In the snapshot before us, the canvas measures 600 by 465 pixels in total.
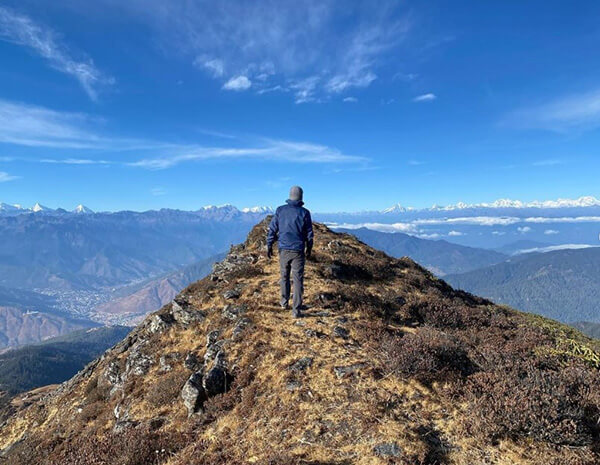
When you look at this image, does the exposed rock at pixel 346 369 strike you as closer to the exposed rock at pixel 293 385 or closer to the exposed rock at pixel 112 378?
the exposed rock at pixel 293 385

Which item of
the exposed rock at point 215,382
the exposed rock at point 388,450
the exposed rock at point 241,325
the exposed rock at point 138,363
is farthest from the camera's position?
the exposed rock at point 138,363

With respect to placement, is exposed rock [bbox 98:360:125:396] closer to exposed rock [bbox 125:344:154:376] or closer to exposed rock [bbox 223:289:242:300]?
exposed rock [bbox 125:344:154:376]

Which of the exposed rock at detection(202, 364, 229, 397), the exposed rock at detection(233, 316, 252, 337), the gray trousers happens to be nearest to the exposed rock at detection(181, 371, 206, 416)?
the exposed rock at detection(202, 364, 229, 397)

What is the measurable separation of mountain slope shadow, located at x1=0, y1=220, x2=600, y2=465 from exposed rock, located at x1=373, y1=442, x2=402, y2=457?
2 centimetres

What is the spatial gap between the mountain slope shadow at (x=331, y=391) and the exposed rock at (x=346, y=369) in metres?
0.03

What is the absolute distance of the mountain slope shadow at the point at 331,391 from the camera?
7211 millimetres

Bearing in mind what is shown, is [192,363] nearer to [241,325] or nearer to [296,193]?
[241,325]

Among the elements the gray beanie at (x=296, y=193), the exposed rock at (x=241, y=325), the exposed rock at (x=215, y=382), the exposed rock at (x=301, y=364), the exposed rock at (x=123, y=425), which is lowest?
the exposed rock at (x=123, y=425)

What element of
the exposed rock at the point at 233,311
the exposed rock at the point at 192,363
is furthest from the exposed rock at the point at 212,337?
the exposed rock at the point at 233,311

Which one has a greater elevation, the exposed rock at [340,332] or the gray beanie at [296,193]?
the gray beanie at [296,193]

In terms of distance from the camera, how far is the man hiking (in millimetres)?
13703

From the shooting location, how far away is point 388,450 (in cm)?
708

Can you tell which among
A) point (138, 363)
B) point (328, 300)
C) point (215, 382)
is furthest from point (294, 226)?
point (138, 363)

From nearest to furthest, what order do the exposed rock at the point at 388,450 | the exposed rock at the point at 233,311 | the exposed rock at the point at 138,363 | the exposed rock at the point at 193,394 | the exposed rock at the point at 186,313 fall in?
the exposed rock at the point at 388,450 < the exposed rock at the point at 193,394 < the exposed rock at the point at 138,363 < the exposed rock at the point at 233,311 < the exposed rock at the point at 186,313
